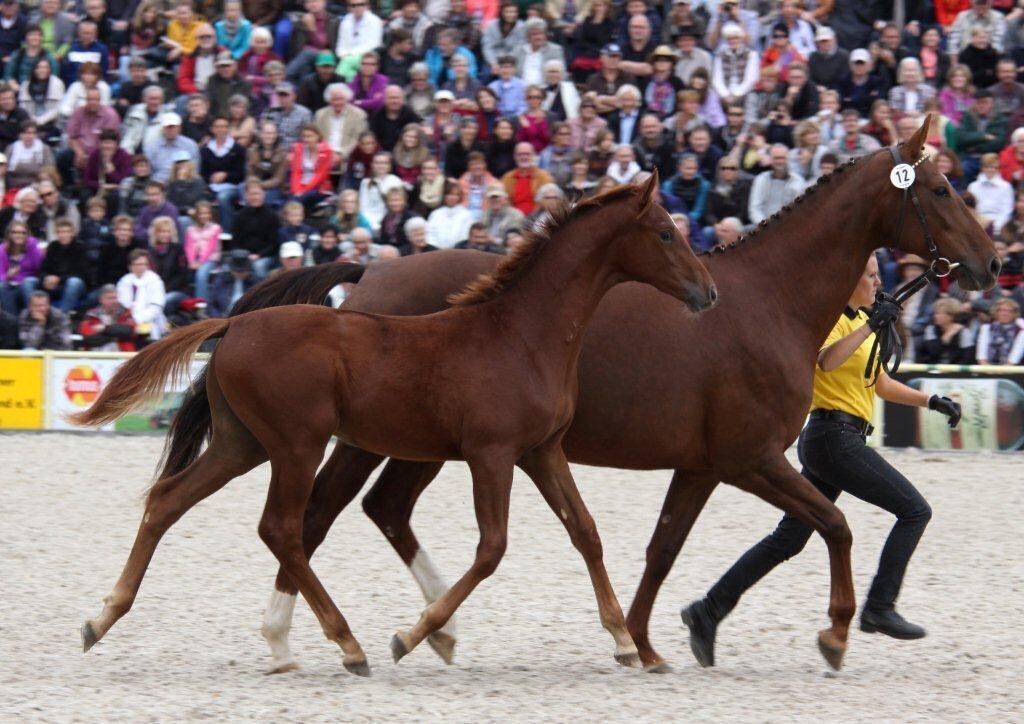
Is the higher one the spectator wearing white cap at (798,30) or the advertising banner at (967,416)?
the spectator wearing white cap at (798,30)

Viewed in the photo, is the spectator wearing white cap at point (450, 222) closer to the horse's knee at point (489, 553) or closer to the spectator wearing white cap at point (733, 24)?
the spectator wearing white cap at point (733, 24)

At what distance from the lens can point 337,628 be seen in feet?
18.1

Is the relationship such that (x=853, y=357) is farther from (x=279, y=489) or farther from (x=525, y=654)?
(x=279, y=489)

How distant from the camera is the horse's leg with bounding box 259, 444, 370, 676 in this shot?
5.39m

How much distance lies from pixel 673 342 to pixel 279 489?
1.51m

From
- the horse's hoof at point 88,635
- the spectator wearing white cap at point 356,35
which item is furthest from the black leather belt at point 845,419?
the spectator wearing white cap at point 356,35

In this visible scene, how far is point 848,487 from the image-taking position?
A: 595 cm

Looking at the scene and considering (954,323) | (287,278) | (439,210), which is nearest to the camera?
(287,278)

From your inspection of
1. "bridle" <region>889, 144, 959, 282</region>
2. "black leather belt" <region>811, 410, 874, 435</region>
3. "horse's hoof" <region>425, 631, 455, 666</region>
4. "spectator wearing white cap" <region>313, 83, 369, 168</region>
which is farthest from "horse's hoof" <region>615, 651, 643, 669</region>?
"spectator wearing white cap" <region>313, 83, 369, 168</region>

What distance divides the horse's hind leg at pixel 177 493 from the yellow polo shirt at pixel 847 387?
208cm

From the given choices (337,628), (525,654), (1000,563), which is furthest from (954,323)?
(337,628)

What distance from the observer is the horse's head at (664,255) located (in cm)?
556

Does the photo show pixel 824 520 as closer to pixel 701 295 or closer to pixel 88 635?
pixel 701 295

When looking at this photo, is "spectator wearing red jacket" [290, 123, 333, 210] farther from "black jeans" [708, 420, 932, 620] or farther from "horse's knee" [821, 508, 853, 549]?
"horse's knee" [821, 508, 853, 549]
